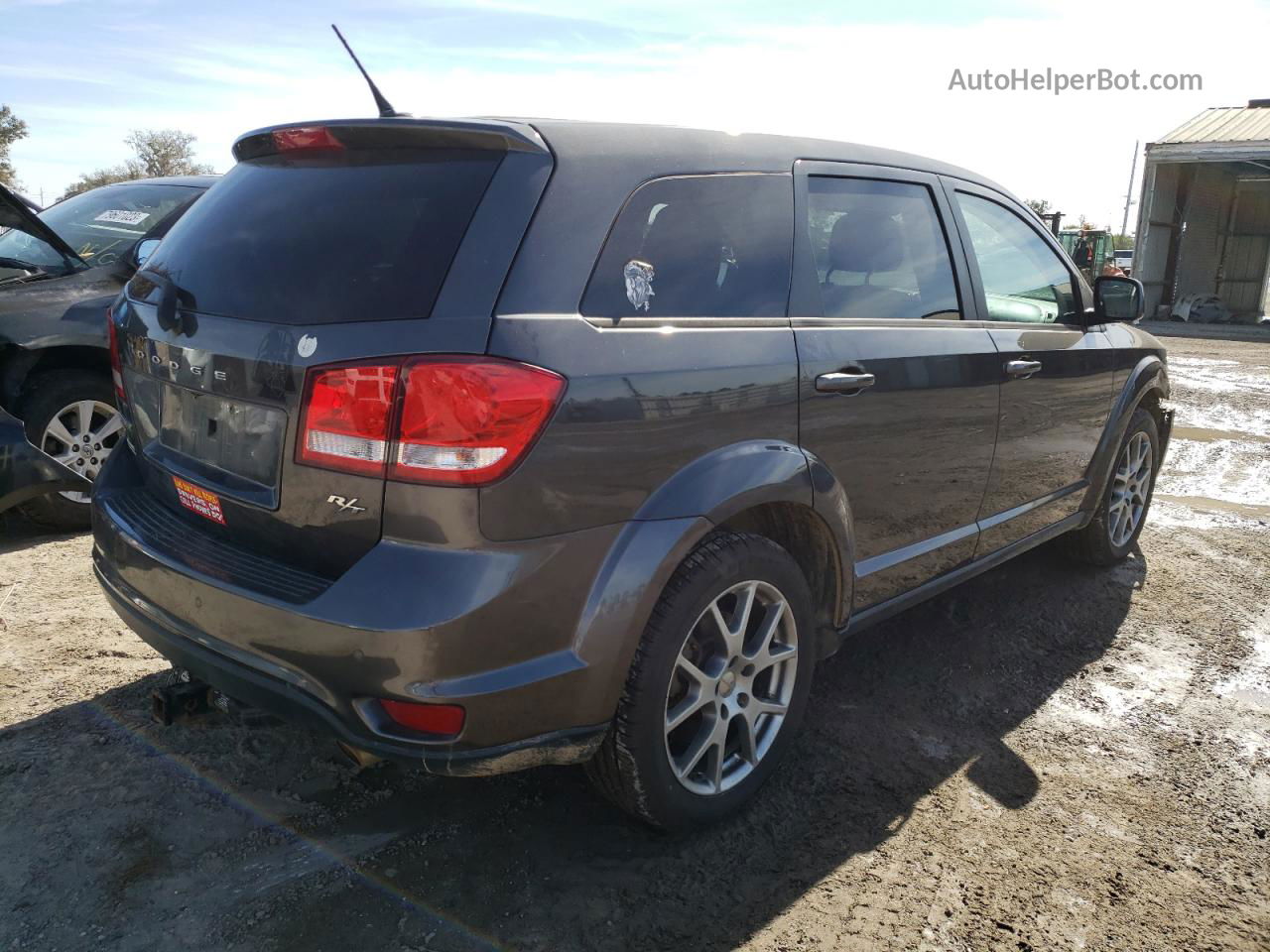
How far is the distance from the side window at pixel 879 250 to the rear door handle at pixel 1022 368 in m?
0.30

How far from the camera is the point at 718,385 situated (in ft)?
7.97

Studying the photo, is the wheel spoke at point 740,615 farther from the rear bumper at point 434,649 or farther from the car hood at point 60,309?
the car hood at point 60,309

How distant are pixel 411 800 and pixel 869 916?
1.25m

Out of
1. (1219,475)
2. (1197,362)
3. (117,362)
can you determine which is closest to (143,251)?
(117,362)

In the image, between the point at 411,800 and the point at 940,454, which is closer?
the point at 411,800

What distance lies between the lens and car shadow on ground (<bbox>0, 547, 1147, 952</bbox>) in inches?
89.9

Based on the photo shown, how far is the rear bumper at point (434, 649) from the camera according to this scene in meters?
2.00

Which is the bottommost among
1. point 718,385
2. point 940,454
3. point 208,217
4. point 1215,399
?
point 1215,399

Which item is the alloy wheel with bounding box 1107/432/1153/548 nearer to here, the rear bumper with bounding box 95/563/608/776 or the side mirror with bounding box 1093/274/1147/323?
the side mirror with bounding box 1093/274/1147/323

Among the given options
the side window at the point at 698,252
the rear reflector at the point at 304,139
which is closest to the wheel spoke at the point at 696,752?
the side window at the point at 698,252

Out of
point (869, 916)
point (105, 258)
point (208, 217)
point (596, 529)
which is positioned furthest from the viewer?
point (105, 258)

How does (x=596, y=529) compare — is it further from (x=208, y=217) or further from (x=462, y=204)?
(x=208, y=217)

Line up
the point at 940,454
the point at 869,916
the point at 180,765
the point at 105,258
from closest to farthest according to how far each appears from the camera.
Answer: the point at 869,916 → the point at 180,765 → the point at 940,454 → the point at 105,258

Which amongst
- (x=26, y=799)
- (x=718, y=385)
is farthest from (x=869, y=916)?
(x=26, y=799)
